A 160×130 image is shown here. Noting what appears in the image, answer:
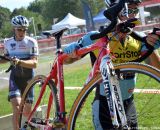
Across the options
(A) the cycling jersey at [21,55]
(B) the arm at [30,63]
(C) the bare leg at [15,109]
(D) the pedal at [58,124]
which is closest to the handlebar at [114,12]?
(D) the pedal at [58,124]

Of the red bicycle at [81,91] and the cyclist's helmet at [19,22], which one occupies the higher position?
the cyclist's helmet at [19,22]

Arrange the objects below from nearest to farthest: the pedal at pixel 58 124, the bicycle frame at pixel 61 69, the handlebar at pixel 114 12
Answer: the handlebar at pixel 114 12
the bicycle frame at pixel 61 69
the pedal at pixel 58 124

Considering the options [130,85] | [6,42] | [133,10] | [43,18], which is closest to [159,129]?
[130,85]

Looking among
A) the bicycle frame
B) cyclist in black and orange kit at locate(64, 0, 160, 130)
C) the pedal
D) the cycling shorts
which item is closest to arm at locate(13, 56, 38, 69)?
the bicycle frame

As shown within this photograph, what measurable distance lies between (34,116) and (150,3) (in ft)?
160

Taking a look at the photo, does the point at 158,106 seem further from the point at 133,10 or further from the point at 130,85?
the point at 133,10

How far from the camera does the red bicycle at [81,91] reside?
3457 millimetres

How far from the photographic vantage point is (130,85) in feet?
13.2

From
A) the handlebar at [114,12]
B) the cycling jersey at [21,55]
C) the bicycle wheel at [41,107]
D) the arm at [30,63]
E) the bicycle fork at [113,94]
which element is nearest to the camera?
the handlebar at [114,12]

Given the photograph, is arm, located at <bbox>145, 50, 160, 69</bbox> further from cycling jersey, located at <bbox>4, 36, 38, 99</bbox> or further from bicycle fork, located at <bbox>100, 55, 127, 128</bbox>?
cycling jersey, located at <bbox>4, 36, 38, 99</bbox>

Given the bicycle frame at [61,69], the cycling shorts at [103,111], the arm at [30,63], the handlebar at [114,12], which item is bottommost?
the cycling shorts at [103,111]

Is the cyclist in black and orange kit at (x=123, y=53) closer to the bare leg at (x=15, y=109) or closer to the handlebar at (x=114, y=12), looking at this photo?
the handlebar at (x=114, y=12)

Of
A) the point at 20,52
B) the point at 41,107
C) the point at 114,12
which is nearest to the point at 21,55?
the point at 20,52

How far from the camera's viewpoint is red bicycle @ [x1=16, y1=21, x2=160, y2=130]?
136 inches
